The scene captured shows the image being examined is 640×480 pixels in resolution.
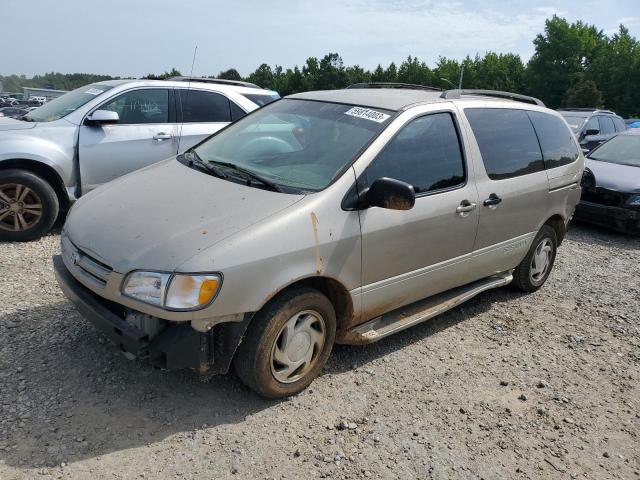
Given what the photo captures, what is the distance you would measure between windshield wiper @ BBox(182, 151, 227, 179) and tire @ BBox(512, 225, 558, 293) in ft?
9.76

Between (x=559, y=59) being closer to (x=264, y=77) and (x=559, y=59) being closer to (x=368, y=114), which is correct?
A: (x=264, y=77)

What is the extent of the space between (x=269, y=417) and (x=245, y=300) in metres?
0.76

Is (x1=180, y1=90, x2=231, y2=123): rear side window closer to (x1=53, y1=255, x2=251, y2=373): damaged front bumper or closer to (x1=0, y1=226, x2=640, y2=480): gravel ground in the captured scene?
(x1=0, y1=226, x2=640, y2=480): gravel ground

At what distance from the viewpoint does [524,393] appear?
3.58 meters

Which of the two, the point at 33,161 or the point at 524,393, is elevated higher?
the point at 33,161

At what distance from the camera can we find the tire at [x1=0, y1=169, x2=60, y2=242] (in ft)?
18.0

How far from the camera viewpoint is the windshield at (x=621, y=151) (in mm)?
8562

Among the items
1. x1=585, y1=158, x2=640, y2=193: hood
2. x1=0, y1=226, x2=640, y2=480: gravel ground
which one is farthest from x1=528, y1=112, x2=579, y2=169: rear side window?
x1=585, y1=158, x2=640, y2=193: hood

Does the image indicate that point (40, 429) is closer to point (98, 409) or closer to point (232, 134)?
point (98, 409)

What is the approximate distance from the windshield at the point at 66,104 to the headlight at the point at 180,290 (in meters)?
4.26

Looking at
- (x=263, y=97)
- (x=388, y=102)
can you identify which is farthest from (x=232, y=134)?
(x=263, y=97)

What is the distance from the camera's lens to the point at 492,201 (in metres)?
4.14

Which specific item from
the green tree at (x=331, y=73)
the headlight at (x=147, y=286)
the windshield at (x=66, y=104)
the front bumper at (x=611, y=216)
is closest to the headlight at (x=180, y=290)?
the headlight at (x=147, y=286)

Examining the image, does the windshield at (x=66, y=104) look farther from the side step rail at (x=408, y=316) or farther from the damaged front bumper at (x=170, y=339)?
the side step rail at (x=408, y=316)
